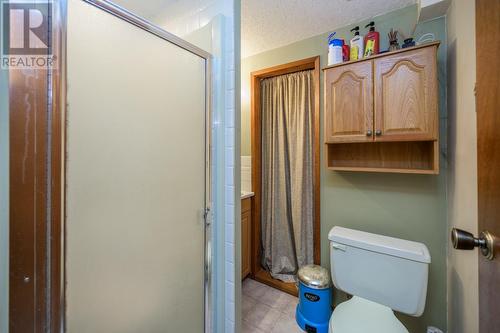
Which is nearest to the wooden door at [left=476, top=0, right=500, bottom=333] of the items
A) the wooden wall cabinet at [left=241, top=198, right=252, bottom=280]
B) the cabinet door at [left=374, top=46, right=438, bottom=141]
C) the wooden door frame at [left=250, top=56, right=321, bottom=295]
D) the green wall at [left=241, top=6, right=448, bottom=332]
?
the cabinet door at [left=374, top=46, right=438, bottom=141]

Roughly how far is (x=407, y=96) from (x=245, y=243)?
168 cm

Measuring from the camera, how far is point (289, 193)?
2107 mm

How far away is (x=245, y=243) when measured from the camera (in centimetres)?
204

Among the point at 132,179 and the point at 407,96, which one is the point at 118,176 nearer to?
the point at 132,179

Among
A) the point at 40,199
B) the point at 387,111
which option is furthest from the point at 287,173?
the point at 40,199

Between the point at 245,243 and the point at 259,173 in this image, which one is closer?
the point at 245,243

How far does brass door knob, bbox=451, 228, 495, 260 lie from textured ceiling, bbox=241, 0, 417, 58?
4.90 ft

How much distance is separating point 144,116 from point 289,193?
1.54 m

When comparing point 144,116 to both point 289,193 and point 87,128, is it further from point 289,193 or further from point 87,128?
point 289,193

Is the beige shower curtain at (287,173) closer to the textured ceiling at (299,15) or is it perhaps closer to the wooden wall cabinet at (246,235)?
the wooden wall cabinet at (246,235)

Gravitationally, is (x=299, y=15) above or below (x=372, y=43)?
above

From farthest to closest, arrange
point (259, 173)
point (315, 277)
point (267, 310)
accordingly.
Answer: point (259, 173)
point (267, 310)
point (315, 277)

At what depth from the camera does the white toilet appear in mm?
1146

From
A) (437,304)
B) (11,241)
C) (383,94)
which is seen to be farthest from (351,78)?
(11,241)
